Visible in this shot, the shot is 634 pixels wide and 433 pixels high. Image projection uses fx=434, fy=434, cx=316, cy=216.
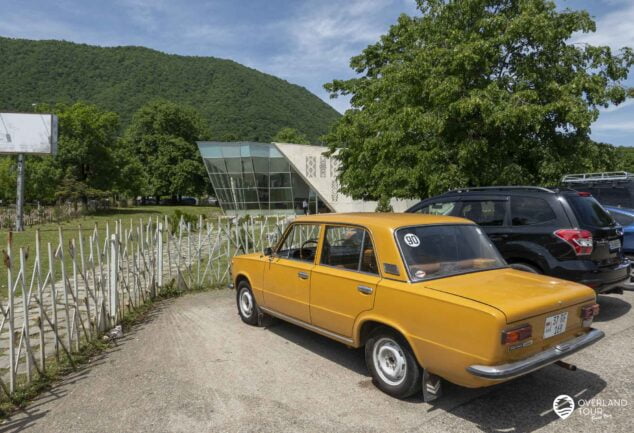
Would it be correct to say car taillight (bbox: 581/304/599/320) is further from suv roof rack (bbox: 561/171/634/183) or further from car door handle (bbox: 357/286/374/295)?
suv roof rack (bbox: 561/171/634/183)

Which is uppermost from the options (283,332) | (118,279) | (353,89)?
(353,89)

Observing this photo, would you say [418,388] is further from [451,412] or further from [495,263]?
[495,263]

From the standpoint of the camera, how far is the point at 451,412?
12.0 ft

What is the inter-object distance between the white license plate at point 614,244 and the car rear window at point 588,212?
0.25 meters

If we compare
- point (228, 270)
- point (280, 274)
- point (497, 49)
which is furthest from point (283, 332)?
point (497, 49)

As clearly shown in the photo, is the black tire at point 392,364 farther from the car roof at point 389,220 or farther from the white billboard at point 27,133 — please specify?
the white billboard at point 27,133

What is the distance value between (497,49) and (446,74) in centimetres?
138

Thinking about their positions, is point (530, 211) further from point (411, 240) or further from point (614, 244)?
point (411, 240)

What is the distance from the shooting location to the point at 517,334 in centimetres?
325

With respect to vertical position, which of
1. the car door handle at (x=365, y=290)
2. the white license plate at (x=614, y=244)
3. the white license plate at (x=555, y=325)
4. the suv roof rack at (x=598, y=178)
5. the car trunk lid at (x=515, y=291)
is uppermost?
the suv roof rack at (x=598, y=178)

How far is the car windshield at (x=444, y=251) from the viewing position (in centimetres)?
407

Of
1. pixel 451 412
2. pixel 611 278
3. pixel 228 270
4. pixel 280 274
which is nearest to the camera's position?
pixel 451 412

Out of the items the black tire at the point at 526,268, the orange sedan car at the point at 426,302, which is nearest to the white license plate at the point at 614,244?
the black tire at the point at 526,268

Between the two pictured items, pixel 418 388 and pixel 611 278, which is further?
pixel 611 278
